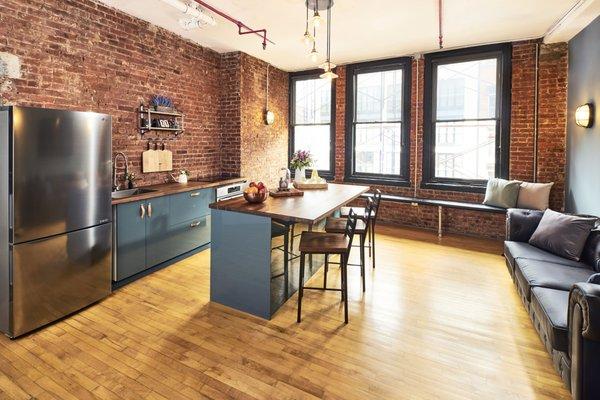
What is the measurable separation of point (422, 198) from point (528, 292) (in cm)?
337

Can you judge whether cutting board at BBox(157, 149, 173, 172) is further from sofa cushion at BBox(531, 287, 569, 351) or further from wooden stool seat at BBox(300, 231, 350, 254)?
sofa cushion at BBox(531, 287, 569, 351)

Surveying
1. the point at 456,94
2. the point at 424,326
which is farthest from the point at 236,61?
the point at 424,326

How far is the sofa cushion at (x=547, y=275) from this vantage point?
254 centimetres

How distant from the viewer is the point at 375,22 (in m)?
4.30

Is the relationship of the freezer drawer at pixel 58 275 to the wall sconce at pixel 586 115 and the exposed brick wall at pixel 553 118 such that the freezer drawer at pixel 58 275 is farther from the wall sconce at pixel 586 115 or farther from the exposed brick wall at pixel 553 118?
the exposed brick wall at pixel 553 118

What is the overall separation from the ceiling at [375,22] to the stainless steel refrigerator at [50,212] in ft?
6.20

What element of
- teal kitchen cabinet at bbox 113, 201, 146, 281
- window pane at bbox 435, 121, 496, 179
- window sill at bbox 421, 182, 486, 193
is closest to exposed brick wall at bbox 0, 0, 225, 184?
teal kitchen cabinet at bbox 113, 201, 146, 281

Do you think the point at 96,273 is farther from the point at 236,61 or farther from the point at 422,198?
the point at 422,198

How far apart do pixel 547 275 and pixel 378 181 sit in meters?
3.84

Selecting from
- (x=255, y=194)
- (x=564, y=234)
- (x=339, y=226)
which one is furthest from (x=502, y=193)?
(x=255, y=194)

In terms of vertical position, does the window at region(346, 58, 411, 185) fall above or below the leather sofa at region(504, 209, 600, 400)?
above

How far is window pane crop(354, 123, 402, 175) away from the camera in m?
6.25

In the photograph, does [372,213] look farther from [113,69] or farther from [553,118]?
[113,69]

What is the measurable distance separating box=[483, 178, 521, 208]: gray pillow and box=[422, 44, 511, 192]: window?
0.96 ft
